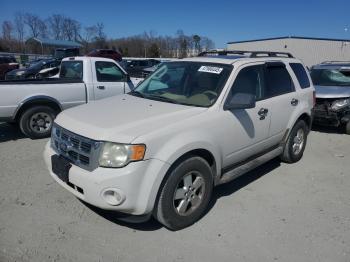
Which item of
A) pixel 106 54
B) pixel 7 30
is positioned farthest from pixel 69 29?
pixel 106 54

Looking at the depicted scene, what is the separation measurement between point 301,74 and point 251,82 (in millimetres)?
1819

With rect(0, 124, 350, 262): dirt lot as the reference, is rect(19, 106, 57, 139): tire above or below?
above

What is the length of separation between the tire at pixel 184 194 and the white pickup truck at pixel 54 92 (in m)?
4.70

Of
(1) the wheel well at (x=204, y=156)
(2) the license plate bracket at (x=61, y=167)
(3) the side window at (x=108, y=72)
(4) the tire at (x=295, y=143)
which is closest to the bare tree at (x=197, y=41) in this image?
(3) the side window at (x=108, y=72)

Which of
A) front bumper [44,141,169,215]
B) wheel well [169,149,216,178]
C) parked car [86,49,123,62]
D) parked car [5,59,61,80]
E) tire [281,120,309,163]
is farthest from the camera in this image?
parked car [86,49,123,62]

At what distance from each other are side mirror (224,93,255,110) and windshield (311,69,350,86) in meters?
6.14

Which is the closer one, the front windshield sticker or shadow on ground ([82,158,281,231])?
shadow on ground ([82,158,281,231])

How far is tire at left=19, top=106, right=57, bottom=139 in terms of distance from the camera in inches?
268

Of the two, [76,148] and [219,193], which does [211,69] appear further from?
[76,148]

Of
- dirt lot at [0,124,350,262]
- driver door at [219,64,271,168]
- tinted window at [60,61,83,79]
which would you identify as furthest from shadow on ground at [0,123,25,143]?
driver door at [219,64,271,168]

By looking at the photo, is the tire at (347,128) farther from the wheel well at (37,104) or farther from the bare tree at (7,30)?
the bare tree at (7,30)

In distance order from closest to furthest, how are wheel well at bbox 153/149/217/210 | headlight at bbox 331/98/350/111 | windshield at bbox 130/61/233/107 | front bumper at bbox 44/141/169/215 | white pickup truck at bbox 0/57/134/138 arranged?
front bumper at bbox 44/141/169/215
wheel well at bbox 153/149/217/210
windshield at bbox 130/61/233/107
white pickup truck at bbox 0/57/134/138
headlight at bbox 331/98/350/111

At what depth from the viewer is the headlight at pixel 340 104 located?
774 centimetres

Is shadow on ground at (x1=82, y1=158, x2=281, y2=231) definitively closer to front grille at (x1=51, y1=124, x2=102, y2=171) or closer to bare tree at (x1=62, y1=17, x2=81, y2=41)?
front grille at (x1=51, y1=124, x2=102, y2=171)
